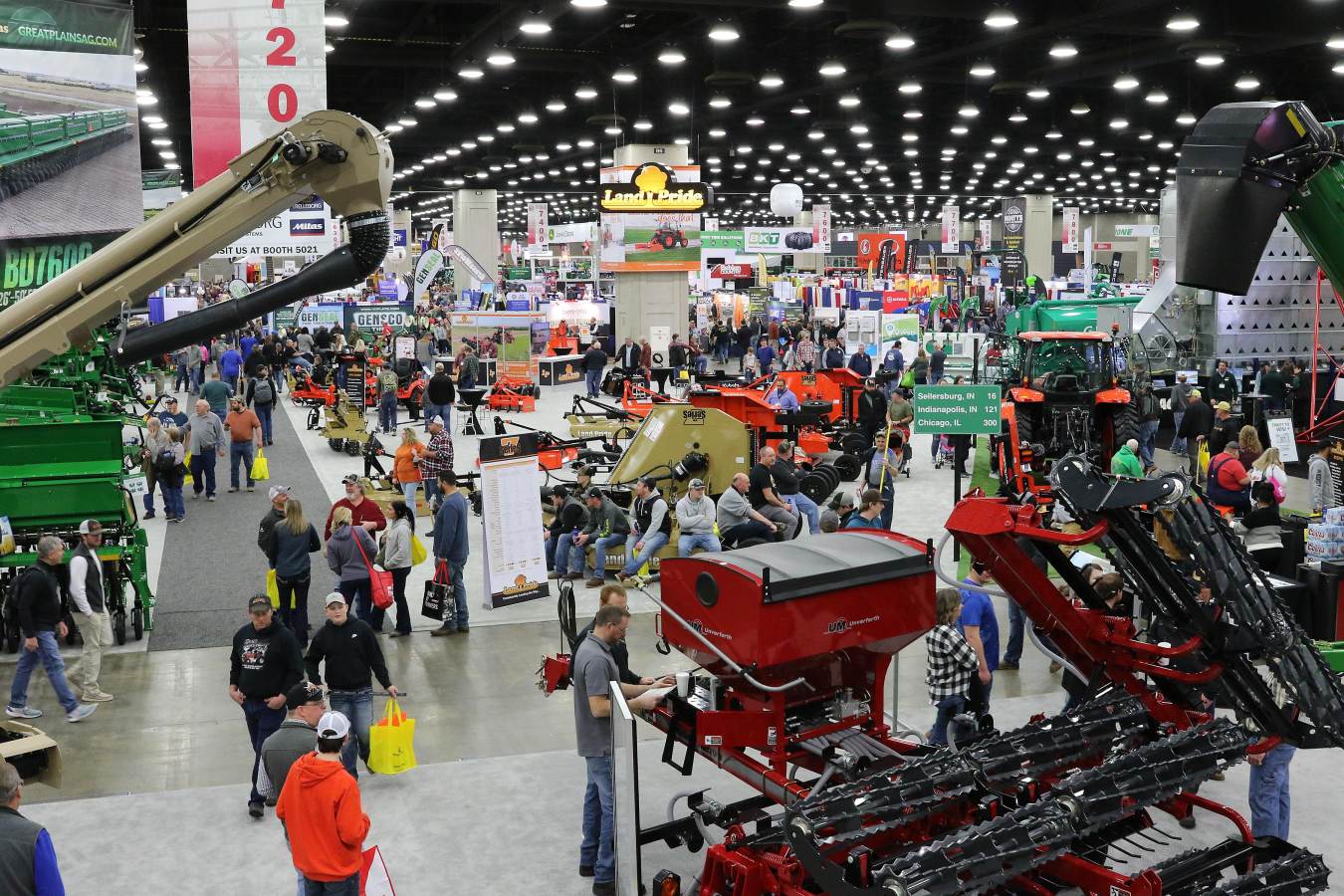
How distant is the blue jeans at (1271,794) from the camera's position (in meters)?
7.38

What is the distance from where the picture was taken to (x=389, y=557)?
12.3m

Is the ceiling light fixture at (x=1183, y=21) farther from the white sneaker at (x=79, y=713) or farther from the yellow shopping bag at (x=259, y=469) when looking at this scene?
the white sneaker at (x=79, y=713)

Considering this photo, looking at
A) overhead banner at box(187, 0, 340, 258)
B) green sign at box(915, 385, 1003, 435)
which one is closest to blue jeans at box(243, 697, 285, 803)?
overhead banner at box(187, 0, 340, 258)

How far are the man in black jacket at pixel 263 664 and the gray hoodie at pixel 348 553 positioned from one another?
291cm

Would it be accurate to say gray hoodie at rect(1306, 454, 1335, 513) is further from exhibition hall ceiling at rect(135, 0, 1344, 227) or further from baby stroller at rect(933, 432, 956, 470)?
baby stroller at rect(933, 432, 956, 470)

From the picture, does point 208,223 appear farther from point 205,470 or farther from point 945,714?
point 205,470

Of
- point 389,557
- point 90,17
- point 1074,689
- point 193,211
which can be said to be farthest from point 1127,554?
point 90,17

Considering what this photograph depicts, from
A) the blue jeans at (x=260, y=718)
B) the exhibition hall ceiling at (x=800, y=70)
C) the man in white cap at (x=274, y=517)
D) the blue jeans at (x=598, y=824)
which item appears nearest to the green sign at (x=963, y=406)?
the exhibition hall ceiling at (x=800, y=70)

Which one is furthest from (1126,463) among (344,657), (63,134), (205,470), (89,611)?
(205,470)

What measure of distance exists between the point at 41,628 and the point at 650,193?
23028mm

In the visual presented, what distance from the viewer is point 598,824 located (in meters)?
7.68

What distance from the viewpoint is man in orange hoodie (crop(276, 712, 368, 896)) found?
6262mm

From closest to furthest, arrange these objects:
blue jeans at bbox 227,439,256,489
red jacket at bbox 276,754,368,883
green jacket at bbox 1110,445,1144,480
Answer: red jacket at bbox 276,754,368,883 < green jacket at bbox 1110,445,1144,480 < blue jeans at bbox 227,439,256,489

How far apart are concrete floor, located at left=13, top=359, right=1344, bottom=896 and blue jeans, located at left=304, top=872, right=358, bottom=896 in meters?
1.08
